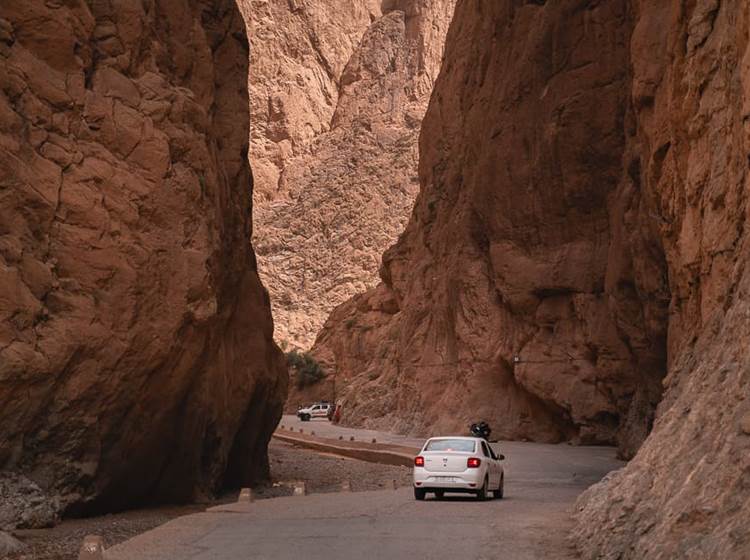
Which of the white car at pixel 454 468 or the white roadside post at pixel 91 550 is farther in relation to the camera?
the white car at pixel 454 468

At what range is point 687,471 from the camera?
9.55 m

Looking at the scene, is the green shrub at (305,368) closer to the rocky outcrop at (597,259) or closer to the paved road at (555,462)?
the rocky outcrop at (597,259)

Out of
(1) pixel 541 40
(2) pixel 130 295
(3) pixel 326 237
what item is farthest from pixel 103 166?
(3) pixel 326 237

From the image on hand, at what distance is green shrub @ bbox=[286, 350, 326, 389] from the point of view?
78.3 m

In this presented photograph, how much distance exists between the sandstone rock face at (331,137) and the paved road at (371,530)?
78.7 metres

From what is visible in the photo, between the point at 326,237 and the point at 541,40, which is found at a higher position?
the point at 326,237

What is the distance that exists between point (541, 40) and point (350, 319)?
37768mm

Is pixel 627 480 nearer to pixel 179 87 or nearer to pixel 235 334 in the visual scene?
pixel 179 87

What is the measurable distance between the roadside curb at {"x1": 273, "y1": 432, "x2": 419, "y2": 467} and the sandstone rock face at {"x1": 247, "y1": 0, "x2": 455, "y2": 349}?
2103 inches

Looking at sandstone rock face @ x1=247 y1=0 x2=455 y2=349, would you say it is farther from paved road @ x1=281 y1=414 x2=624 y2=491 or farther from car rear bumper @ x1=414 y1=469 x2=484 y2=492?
car rear bumper @ x1=414 y1=469 x2=484 y2=492

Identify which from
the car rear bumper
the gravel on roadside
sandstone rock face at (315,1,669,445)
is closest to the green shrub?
the gravel on roadside

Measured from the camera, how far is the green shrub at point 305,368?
7831cm

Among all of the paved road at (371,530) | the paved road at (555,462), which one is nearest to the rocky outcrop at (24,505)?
the paved road at (371,530)

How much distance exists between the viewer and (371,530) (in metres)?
14.1
